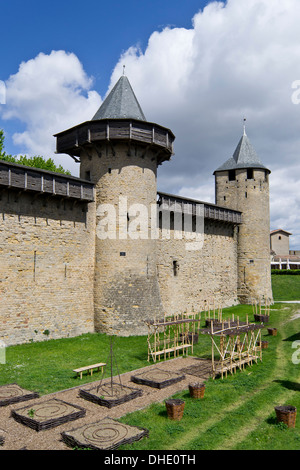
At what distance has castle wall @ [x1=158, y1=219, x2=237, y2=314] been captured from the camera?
21109 millimetres

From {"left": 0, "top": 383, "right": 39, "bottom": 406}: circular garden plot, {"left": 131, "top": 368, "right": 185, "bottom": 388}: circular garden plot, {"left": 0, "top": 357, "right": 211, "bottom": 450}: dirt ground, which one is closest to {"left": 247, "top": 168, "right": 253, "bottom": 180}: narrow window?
{"left": 0, "top": 357, "right": 211, "bottom": 450}: dirt ground

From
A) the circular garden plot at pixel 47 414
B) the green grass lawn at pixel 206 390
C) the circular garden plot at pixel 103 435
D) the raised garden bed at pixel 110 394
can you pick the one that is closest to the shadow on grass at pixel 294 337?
the green grass lawn at pixel 206 390

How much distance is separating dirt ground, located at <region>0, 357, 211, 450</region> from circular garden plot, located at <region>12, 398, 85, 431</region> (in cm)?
8

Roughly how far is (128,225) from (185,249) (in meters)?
6.09

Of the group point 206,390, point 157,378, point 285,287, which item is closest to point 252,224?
point 285,287

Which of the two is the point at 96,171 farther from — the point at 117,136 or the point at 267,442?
the point at 267,442

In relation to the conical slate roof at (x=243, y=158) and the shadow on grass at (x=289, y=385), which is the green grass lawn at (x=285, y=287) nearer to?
the conical slate roof at (x=243, y=158)

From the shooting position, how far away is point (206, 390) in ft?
32.9

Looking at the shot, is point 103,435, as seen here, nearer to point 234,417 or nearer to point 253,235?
point 234,417

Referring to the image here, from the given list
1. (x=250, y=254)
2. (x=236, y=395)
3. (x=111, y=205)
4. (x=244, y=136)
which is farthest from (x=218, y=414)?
(x=244, y=136)

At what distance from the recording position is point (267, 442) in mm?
6996

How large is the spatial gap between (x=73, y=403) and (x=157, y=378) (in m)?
2.77

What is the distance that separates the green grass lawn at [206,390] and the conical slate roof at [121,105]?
433 inches

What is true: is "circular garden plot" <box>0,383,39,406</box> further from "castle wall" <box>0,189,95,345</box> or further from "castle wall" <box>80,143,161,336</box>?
"castle wall" <box>80,143,161,336</box>
